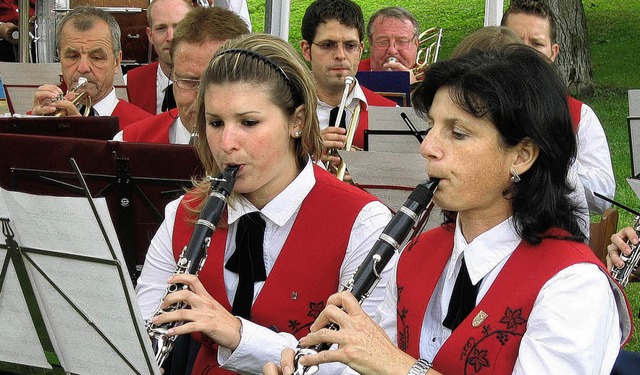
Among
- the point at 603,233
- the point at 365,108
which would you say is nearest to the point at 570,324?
the point at 603,233

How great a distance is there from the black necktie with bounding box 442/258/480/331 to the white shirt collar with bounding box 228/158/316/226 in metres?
0.69

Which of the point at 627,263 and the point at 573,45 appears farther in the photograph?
the point at 573,45

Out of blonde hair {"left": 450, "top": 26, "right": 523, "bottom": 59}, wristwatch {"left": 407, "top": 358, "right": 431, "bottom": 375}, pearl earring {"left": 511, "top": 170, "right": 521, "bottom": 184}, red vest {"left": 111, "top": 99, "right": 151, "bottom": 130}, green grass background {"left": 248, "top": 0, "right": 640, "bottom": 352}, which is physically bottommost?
green grass background {"left": 248, "top": 0, "right": 640, "bottom": 352}

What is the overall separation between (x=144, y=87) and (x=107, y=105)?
686 mm

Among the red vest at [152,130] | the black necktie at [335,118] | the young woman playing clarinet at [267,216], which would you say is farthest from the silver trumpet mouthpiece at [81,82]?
the young woman playing clarinet at [267,216]

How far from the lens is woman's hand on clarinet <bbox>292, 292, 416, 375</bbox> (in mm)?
2223

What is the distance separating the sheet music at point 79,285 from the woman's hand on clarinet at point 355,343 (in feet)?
1.39

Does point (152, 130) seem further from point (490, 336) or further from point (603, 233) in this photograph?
point (490, 336)

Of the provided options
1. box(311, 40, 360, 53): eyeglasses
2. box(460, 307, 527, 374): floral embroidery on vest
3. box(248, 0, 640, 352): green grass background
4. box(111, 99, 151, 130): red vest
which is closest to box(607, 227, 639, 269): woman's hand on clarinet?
box(460, 307, 527, 374): floral embroidery on vest

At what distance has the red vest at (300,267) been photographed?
2889 millimetres

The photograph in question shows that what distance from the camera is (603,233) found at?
4.06 meters

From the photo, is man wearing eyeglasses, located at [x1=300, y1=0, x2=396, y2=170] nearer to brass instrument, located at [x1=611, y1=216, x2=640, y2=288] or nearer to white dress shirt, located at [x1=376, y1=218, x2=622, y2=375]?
brass instrument, located at [x1=611, y1=216, x2=640, y2=288]

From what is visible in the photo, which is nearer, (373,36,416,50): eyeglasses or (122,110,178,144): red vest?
(122,110,178,144): red vest

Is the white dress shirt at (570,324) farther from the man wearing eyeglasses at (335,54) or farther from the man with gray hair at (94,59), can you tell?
the man with gray hair at (94,59)
